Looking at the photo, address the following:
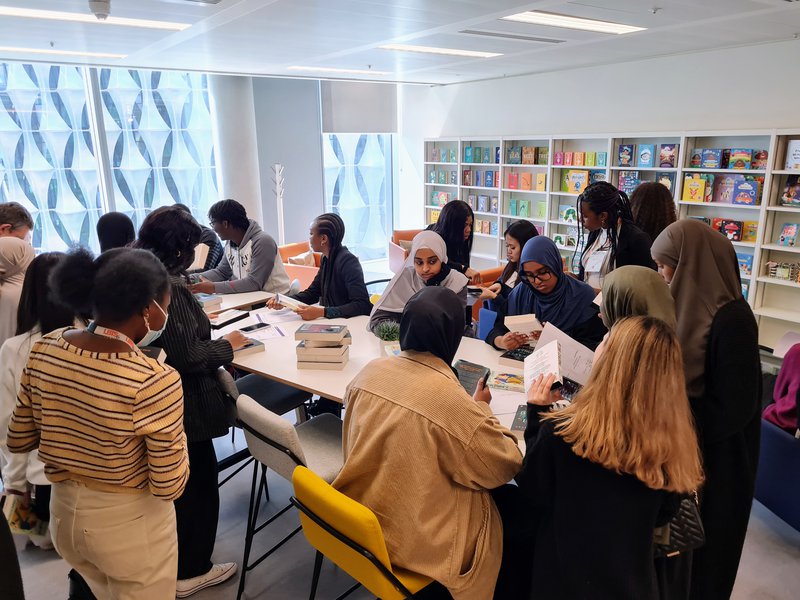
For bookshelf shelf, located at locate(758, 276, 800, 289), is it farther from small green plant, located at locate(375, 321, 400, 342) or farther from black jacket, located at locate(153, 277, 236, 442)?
black jacket, located at locate(153, 277, 236, 442)

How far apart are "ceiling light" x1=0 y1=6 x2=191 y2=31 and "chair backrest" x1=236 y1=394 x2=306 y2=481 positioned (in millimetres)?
3120

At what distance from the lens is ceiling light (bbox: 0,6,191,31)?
3612 mm

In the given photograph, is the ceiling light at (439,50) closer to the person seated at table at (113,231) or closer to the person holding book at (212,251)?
the person holding book at (212,251)

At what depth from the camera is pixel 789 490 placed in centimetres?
270

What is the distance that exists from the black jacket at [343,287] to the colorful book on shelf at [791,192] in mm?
3997

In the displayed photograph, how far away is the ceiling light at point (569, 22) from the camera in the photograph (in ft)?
12.8

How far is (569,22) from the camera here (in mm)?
4156

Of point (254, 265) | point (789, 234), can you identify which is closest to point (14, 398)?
point (254, 265)

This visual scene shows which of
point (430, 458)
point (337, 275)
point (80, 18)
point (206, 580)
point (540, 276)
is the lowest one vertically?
point (206, 580)

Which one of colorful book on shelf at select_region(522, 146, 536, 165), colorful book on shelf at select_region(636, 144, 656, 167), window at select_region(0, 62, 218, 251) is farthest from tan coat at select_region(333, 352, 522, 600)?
window at select_region(0, 62, 218, 251)

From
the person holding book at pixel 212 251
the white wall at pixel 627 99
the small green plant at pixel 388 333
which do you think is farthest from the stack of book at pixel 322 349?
the white wall at pixel 627 99

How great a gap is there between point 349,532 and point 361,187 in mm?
8671

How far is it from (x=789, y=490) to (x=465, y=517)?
6.33 feet

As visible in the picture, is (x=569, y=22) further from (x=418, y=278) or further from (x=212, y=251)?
(x=212, y=251)
